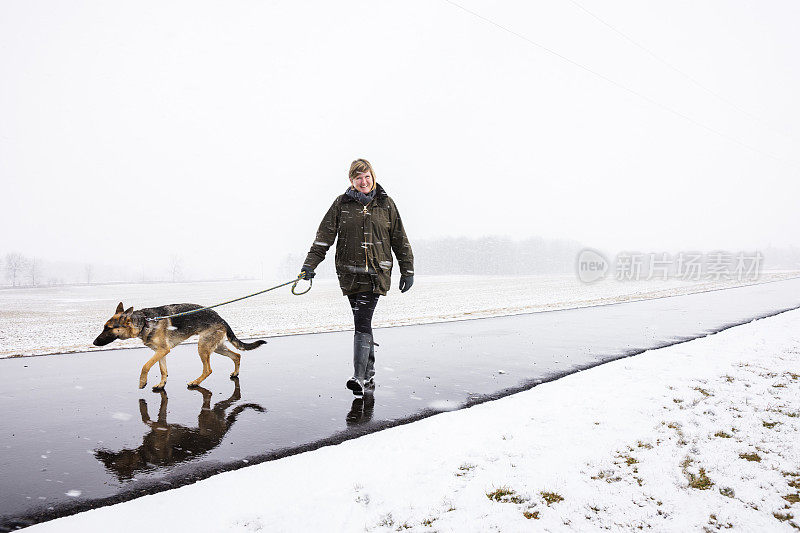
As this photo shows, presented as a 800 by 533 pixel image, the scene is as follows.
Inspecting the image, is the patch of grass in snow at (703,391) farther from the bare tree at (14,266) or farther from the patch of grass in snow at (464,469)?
the bare tree at (14,266)

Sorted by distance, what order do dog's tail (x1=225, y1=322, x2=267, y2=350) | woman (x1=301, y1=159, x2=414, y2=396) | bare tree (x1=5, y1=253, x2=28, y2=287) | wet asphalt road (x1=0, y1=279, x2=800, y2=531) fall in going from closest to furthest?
wet asphalt road (x1=0, y1=279, x2=800, y2=531) < woman (x1=301, y1=159, x2=414, y2=396) < dog's tail (x1=225, y1=322, x2=267, y2=350) < bare tree (x1=5, y1=253, x2=28, y2=287)

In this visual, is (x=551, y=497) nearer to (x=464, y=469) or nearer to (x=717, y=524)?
(x=464, y=469)

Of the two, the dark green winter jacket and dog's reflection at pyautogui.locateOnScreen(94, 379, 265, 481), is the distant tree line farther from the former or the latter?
dog's reflection at pyautogui.locateOnScreen(94, 379, 265, 481)

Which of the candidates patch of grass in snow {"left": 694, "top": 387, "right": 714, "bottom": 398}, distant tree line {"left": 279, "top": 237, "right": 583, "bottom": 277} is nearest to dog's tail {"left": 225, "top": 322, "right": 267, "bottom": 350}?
patch of grass in snow {"left": 694, "top": 387, "right": 714, "bottom": 398}

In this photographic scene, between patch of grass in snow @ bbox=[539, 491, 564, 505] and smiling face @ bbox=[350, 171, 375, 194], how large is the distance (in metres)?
3.40

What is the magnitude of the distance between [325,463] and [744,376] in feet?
18.1

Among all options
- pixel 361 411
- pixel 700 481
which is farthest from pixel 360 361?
pixel 700 481

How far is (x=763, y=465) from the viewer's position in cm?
280

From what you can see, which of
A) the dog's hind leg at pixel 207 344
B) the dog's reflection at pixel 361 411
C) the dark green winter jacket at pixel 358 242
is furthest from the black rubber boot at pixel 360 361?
the dog's hind leg at pixel 207 344

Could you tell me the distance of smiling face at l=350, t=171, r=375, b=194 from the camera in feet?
15.0

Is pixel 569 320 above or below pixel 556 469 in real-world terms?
below

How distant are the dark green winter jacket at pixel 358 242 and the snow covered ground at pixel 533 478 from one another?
1.70 meters

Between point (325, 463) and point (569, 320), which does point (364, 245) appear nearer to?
point (325, 463)

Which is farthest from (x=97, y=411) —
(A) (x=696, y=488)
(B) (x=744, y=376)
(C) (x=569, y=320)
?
(C) (x=569, y=320)
